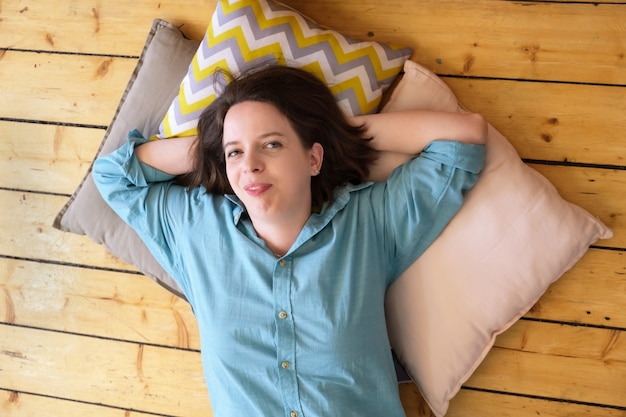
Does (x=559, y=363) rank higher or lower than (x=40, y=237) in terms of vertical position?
lower

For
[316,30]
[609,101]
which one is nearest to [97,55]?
[316,30]

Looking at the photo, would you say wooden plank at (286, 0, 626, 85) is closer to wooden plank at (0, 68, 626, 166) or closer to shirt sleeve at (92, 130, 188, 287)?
wooden plank at (0, 68, 626, 166)

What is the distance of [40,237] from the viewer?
175 cm

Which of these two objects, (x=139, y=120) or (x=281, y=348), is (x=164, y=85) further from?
(x=281, y=348)

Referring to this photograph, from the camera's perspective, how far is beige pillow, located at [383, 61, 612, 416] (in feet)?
4.48

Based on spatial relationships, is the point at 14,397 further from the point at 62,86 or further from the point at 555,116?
the point at 555,116

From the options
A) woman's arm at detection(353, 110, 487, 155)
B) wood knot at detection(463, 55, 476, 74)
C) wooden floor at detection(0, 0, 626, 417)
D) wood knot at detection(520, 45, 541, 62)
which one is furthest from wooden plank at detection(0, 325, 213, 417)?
wood knot at detection(520, 45, 541, 62)

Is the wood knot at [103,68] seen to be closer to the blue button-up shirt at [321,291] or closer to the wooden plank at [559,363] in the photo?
the blue button-up shirt at [321,291]

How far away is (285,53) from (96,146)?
24.9 inches

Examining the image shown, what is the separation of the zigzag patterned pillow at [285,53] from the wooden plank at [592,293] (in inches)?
25.4

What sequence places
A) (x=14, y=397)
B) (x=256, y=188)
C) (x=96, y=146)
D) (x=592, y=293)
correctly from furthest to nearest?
1. (x=14, y=397)
2. (x=96, y=146)
3. (x=592, y=293)
4. (x=256, y=188)

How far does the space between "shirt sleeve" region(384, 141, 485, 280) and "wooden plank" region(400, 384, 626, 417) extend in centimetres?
43

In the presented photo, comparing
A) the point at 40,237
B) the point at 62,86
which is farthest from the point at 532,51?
the point at 40,237

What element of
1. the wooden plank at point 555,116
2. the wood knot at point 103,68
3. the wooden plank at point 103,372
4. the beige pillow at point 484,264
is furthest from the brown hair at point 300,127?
the wooden plank at point 103,372
